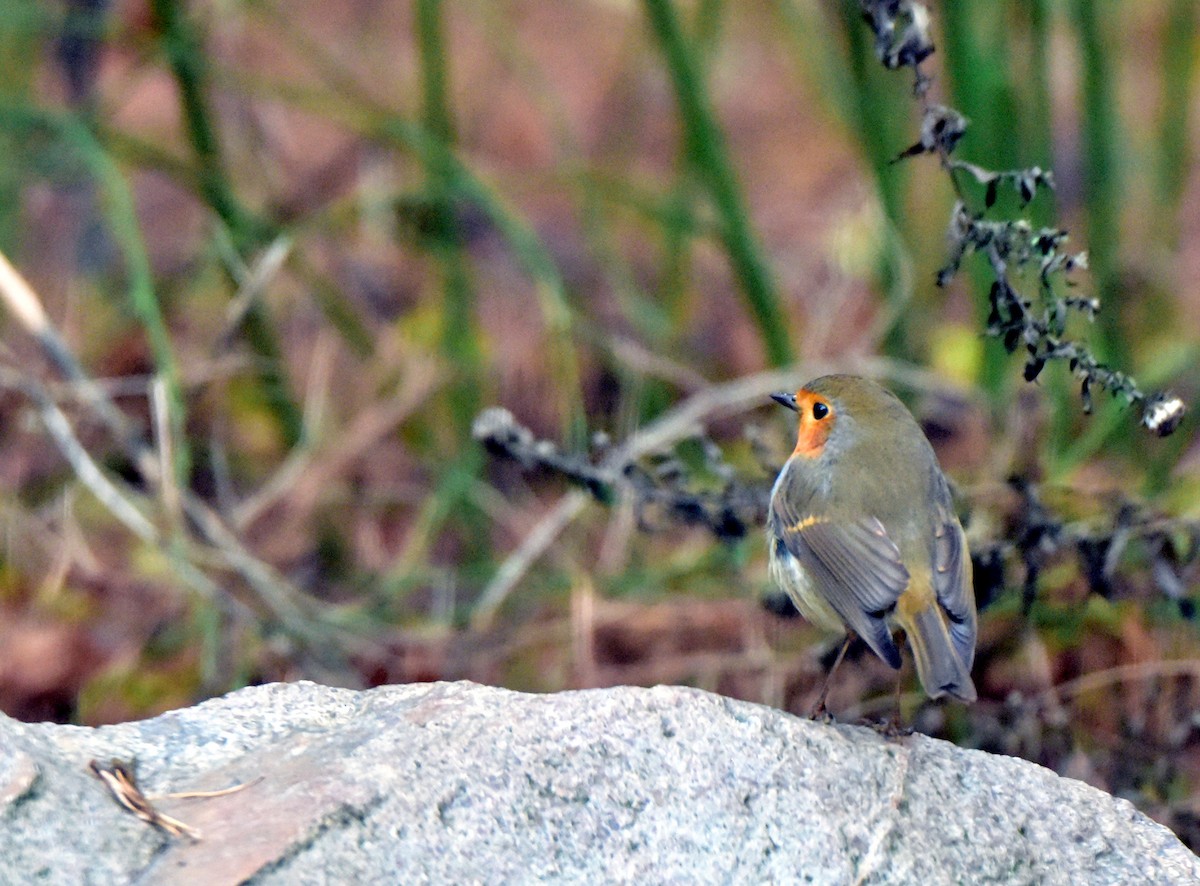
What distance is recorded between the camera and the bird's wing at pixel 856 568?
8.07 feet

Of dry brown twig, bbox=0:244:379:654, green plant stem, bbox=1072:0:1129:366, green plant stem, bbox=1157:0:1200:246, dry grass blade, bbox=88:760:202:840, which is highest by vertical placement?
green plant stem, bbox=1157:0:1200:246

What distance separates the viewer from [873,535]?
8.57 feet

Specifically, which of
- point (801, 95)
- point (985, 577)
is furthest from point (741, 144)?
point (985, 577)

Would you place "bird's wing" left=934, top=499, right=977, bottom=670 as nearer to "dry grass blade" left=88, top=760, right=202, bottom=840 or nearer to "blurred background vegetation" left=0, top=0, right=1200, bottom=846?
"blurred background vegetation" left=0, top=0, right=1200, bottom=846

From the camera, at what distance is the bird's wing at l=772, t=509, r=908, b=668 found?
2.46 metres

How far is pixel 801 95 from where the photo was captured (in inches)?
306

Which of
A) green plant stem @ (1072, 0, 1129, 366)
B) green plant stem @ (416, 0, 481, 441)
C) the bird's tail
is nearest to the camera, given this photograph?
the bird's tail

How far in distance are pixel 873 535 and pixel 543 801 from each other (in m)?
0.99

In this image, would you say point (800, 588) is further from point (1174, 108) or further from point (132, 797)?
point (1174, 108)

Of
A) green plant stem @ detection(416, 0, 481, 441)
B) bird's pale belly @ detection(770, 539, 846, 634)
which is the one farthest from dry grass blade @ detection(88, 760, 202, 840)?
green plant stem @ detection(416, 0, 481, 441)

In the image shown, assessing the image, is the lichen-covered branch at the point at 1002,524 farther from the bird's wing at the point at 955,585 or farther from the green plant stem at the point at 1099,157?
the green plant stem at the point at 1099,157

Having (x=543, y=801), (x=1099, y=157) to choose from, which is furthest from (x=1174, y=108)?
(x=543, y=801)

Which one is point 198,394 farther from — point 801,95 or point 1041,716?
point 801,95

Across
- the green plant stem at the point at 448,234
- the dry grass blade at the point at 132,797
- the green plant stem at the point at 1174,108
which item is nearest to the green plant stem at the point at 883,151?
the green plant stem at the point at 1174,108
